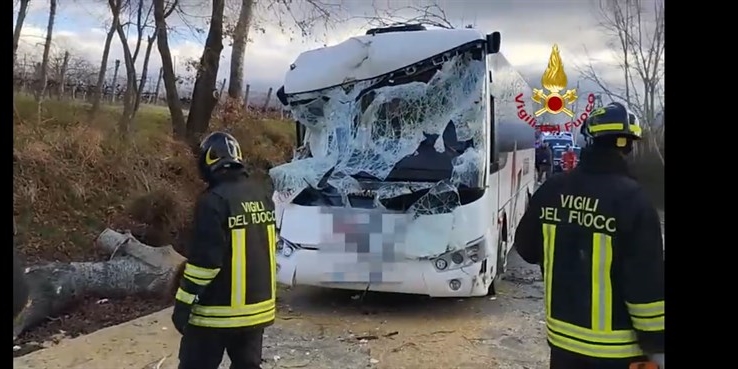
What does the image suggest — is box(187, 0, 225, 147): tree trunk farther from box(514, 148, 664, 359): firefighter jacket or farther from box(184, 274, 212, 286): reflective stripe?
box(514, 148, 664, 359): firefighter jacket

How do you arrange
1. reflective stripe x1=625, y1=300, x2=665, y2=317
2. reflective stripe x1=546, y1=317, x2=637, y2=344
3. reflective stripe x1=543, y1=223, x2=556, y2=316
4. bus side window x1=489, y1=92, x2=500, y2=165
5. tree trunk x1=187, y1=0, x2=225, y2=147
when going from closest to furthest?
reflective stripe x1=625, y1=300, x2=665, y2=317 → reflective stripe x1=546, y1=317, x2=637, y2=344 → reflective stripe x1=543, y1=223, x2=556, y2=316 → bus side window x1=489, y1=92, x2=500, y2=165 → tree trunk x1=187, y1=0, x2=225, y2=147

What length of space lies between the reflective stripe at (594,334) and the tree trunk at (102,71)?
6.35 m

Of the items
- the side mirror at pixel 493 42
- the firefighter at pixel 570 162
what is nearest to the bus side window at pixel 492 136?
the side mirror at pixel 493 42

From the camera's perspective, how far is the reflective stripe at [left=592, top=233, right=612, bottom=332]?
2.79 m

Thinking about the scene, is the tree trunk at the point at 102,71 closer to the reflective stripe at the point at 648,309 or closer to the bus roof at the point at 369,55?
the bus roof at the point at 369,55

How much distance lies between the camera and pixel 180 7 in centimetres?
821

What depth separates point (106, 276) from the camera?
5.86 metres

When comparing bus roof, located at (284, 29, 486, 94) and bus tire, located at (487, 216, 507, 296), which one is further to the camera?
bus tire, located at (487, 216, 507, 296)

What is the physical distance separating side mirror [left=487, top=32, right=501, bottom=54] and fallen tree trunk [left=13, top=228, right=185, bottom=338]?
310 centimetres

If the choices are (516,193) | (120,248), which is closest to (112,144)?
(120,248)

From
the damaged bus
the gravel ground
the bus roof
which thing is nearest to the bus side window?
the damaged bus
